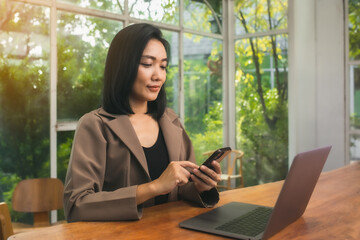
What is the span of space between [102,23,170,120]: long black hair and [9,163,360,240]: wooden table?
455 millimetres

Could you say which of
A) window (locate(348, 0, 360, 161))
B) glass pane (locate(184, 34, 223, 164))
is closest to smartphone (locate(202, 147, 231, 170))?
glass pane (locate(184, 34, 223, 164))

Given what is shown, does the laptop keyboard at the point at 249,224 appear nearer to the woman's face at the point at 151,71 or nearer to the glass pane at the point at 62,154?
the woman's face at the point at 151,71

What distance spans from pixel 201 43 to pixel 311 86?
58.3 inches

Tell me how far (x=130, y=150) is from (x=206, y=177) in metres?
0.31

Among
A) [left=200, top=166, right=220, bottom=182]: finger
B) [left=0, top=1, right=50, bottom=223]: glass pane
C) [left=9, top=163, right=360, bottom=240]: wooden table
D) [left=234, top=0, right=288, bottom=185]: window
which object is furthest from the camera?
[left=234, top=0, right=288, bottom=185]: window

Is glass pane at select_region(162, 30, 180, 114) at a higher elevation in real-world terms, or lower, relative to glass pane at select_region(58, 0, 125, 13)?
lower

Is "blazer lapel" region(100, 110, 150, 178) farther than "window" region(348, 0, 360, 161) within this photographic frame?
No

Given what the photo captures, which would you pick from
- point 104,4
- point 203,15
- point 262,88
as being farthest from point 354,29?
point 104,4

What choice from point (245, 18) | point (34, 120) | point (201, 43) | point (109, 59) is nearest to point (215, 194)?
point (109, 59)

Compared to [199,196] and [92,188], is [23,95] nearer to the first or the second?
[92,188]

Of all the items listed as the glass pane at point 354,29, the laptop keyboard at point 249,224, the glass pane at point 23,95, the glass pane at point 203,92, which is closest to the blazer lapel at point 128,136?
the laptop keyboard at point 249,224

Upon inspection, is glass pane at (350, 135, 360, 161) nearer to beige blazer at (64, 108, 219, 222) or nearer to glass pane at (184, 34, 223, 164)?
glass pane at (184, 34, 223, 164)

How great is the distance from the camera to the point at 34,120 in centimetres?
333

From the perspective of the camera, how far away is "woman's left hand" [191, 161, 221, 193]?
138cm
